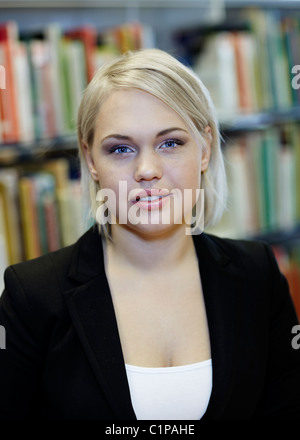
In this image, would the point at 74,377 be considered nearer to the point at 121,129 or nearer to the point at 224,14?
the point at 121,129

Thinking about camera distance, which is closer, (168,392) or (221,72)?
(168,392)

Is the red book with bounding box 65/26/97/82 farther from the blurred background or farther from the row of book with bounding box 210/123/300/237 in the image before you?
the row of book with bounding box 210/123/300/237

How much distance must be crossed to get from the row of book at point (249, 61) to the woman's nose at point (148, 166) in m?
1.23

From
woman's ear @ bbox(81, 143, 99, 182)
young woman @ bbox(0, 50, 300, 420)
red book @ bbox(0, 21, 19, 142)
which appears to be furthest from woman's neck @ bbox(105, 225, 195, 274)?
red book @ bbox(0, 21, 19, 142)

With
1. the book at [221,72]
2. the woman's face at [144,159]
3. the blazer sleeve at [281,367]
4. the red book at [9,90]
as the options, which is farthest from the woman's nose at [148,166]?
the book at [221,72]

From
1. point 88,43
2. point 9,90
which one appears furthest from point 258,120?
point 9,90

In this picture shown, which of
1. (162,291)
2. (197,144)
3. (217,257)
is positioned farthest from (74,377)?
(197,144)

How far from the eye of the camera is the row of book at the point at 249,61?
2309mm

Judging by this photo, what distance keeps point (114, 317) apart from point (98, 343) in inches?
2.4

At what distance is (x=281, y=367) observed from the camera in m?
1.29

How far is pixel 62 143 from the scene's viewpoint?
1938mm

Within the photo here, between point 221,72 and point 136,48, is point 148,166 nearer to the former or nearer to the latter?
point 136,48

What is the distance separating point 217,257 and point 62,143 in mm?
842

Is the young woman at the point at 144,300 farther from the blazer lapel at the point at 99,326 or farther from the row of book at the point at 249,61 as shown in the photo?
the row of book at the point at 249,61
